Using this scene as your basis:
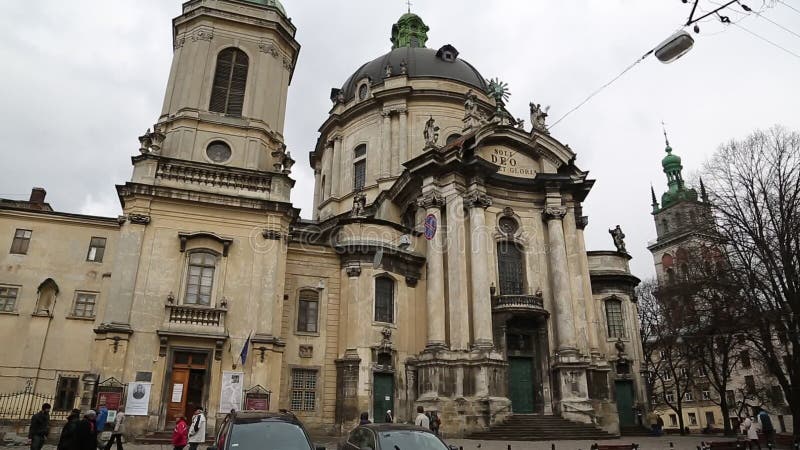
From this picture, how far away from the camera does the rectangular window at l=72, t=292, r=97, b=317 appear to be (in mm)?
22125

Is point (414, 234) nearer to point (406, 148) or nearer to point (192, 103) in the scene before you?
point (406, 148)

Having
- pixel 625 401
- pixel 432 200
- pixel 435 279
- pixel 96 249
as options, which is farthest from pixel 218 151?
pixel 625 401

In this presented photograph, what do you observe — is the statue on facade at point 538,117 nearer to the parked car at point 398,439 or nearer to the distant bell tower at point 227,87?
the distant bell tower at point 227,87

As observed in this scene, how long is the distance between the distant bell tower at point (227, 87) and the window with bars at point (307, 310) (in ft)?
19.4

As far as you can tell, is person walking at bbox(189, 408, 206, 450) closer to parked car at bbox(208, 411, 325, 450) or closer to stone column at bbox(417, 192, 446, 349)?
parked car at bbox(208, 411, 325, 450)

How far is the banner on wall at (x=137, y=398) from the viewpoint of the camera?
18.0 meters

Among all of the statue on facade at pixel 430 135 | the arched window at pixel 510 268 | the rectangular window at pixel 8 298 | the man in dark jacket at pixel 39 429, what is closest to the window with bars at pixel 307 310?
the arched window at pixel 510 268

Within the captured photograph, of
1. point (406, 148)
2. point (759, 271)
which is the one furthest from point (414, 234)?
point (759, 271)

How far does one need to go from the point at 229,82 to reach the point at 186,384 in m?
13.7

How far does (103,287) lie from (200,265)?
530 cm

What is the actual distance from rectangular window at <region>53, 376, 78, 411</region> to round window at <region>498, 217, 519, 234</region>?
20814 mm

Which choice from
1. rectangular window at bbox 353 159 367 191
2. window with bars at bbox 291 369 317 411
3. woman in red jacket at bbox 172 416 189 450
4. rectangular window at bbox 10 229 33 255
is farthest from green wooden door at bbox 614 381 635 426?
rectangular window at bbox 10 229 33 255

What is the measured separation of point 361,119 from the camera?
120 feet

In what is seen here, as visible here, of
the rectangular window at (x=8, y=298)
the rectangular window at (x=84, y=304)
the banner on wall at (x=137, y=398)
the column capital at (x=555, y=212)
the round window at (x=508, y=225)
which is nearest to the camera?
the banner on wall at (x=137, y=398)
